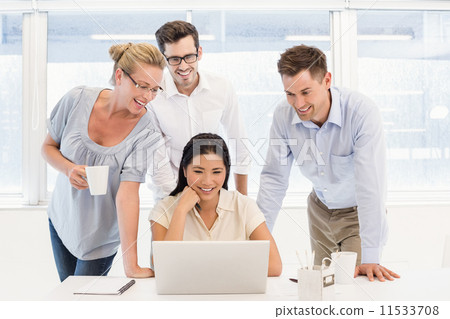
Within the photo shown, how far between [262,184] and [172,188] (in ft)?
0.99

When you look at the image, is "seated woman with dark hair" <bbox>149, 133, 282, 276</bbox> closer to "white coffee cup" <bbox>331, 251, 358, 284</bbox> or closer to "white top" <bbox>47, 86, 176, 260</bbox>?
"white top" <bbox>47, 86, 176, 260</bbox>

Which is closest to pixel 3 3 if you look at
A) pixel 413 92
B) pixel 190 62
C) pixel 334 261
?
pixel 190 62

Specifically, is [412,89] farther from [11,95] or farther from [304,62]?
[11,95]

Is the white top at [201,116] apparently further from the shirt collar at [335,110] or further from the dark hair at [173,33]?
the shirt collar at [335,110]

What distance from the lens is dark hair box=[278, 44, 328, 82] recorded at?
137 centimetres

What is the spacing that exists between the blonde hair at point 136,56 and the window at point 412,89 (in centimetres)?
151

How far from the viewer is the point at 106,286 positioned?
42.9 inches

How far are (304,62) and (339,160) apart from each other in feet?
1.08

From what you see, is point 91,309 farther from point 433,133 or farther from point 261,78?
point 433,133

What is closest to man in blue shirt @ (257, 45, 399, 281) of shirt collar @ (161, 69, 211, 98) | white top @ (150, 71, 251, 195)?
white top @ (150, 71, 251, 195)

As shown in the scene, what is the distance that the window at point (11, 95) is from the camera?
2295 mm

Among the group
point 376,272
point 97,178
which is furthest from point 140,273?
point 376,272

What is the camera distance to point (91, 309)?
94 centimetres

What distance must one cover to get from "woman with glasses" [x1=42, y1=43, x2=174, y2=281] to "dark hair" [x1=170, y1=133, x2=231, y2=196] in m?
0.10
